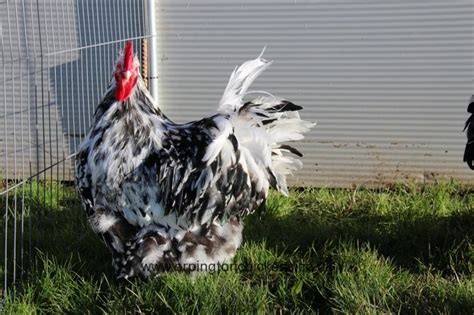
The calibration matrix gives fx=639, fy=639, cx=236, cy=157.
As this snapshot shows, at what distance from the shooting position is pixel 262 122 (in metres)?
3.60

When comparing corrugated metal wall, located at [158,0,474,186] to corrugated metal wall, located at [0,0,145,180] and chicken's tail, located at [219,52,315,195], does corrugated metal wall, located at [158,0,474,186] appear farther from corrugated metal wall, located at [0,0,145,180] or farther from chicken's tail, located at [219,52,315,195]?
chicken's tail, located at [219,52,315,195]

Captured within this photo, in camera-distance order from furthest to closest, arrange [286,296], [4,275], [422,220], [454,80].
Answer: [454,80] → [422,220] → [4,275] → [286,296]

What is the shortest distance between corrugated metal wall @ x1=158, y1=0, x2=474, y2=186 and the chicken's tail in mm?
1407

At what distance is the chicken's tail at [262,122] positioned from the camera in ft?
11.3

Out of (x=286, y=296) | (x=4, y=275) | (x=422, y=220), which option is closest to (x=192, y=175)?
(x=286, y=296)

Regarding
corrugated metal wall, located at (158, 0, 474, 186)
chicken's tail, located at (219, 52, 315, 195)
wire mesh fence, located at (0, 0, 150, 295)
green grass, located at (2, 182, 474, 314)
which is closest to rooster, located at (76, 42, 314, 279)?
chicken's tail, located at (219, 52, 315, 195)

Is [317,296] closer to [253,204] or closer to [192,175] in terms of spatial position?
[253,204]

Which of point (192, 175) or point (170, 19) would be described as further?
point (170, 19)

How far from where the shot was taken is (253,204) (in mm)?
3521

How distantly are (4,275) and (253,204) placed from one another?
1.41 metres

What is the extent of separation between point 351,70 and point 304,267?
7.00 ft

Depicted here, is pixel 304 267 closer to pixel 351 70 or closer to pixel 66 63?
pixel 351 70

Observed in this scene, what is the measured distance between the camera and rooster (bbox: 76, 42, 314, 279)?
3.34 meters

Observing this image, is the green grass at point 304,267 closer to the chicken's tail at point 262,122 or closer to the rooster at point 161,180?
the rooster at point 161,180
